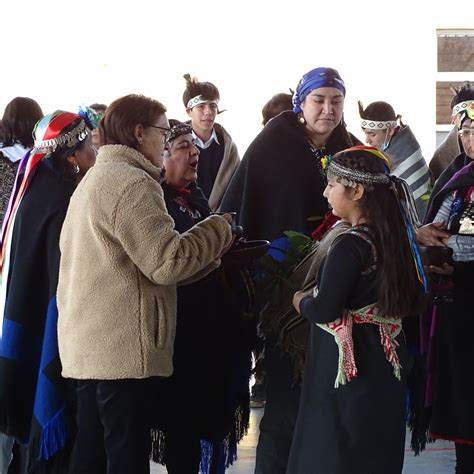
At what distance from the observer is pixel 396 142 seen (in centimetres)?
522

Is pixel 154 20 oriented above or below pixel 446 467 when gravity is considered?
above

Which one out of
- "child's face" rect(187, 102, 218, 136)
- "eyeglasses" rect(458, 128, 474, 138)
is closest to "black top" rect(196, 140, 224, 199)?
"child's face" rect(187, 102, 218, 136)

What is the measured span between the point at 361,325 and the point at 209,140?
9.21 ft

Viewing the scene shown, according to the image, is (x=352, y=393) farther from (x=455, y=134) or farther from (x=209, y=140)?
(x=209, y=140)

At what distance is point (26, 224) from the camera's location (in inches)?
132

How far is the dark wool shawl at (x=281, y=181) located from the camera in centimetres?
363

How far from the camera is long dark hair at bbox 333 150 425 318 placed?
282cm

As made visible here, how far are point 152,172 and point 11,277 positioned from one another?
2.79 ft

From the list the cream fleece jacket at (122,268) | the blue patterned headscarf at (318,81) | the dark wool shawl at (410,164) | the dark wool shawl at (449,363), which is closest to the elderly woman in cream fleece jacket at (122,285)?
the cream fleece jacket at (122,268)

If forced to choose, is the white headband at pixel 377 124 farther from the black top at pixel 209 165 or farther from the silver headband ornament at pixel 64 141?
the silver headband ornament at pixel 64 141

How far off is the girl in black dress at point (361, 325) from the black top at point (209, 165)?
2.46 m

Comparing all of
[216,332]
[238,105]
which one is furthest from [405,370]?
[238,105]

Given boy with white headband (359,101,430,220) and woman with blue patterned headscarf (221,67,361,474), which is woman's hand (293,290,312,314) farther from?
boy with white headband (359,101,430,220)

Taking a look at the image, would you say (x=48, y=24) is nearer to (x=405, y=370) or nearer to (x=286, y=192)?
(x=286, y=192)
